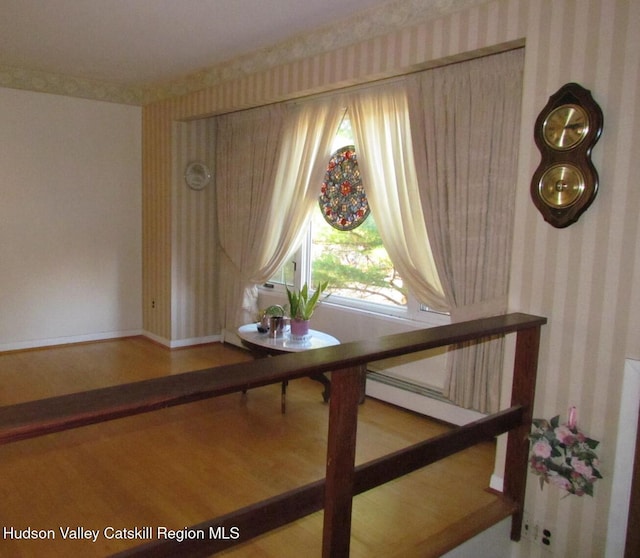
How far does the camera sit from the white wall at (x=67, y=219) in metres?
4.75

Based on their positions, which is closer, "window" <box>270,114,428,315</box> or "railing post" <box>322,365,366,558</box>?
"railing post" <box>322,365,366,558</box>

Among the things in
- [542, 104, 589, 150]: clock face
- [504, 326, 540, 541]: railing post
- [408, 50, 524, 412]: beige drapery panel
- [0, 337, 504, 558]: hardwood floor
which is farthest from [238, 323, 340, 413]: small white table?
[542, 104, 589, 150]: clock face

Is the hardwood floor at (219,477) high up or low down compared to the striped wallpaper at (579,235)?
down

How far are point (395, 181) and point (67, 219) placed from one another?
336 centimetres

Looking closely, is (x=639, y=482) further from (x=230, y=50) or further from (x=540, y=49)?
(x=230, y=50)

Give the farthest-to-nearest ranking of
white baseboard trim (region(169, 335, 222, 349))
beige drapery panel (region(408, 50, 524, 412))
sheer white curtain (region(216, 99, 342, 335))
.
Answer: white baseboard trim (region(169, 335, 222, 349))
sheer white curtain (region(216, 99, 342, 335))
beige drapery panel (region(408, 50, 524, 412))

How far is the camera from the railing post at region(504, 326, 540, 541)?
2.27 m

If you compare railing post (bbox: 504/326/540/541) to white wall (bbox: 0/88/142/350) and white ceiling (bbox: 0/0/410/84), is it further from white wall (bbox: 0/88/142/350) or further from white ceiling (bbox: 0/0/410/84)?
white wall (bbox: 0/88/142/350)

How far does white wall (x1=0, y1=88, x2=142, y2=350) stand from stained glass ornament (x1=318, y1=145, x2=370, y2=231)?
7.82ft

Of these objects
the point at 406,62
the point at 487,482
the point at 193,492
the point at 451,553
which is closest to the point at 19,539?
the point at 193,492

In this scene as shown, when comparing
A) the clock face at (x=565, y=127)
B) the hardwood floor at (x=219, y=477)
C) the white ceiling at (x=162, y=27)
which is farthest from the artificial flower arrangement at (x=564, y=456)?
the white ceiling at (x=162, y=27)

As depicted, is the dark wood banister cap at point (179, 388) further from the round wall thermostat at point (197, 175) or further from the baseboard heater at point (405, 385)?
the round wall thermostat at point (197, 175)

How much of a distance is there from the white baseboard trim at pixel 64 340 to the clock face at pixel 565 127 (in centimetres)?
470

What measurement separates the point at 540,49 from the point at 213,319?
4.14 metres
